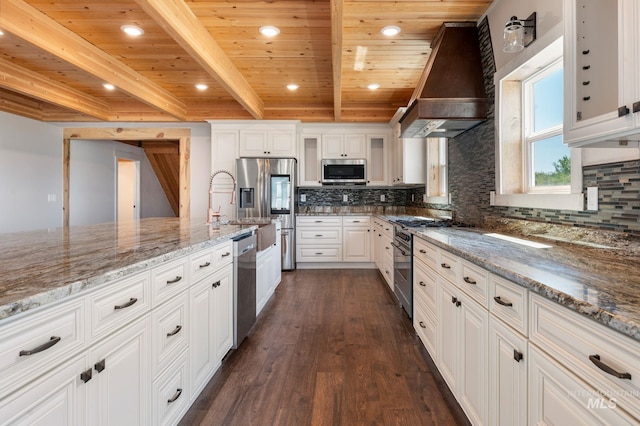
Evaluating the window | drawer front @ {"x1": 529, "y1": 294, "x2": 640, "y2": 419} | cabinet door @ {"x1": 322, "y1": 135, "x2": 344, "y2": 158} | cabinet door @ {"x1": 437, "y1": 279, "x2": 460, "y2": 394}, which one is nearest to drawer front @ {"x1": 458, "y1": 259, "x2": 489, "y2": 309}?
cabinet door @ {"x1": 437, "y1": 279, "x2": 460, "y2": 394}

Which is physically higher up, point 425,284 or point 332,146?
point 332,146

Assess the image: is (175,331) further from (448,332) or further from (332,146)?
(332,146)

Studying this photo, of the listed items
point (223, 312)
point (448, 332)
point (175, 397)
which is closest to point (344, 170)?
point (223, 312)

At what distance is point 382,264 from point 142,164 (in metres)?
6.47

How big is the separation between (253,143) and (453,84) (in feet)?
10.6

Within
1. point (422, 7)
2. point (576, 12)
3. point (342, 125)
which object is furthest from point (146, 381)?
point (342, 125)

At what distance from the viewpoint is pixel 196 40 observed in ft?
8.36

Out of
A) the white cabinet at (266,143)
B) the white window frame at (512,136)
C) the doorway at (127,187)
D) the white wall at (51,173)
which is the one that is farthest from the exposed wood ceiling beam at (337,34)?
the doorway at (127,187)

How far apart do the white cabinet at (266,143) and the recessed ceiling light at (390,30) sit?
2.44m

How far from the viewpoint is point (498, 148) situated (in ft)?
7.59

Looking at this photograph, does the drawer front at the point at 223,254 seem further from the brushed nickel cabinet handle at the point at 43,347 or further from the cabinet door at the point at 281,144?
the cabinet door at the point at 281,144

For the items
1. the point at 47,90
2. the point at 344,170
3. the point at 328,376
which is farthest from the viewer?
the point at 344,170

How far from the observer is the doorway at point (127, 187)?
7422 mm

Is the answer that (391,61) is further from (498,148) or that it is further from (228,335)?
(228,335)
